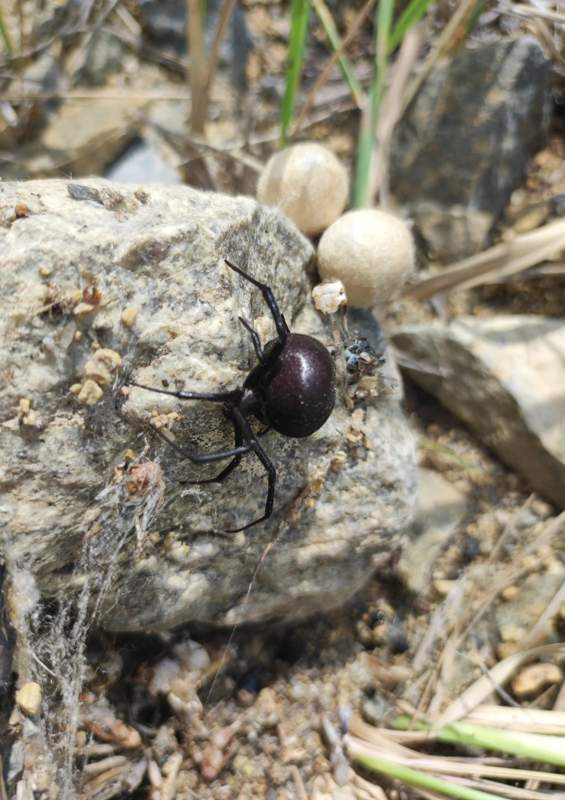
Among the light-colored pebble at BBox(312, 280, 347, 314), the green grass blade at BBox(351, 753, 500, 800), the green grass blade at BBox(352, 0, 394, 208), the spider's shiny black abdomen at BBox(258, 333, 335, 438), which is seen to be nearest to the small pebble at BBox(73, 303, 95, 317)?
the spider's shiny black abdomen at BBox(258, 333, 335, 438)

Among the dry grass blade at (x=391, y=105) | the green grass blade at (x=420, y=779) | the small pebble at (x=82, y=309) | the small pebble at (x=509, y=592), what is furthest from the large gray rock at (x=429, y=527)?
the small pebble at (x=82, y=309)

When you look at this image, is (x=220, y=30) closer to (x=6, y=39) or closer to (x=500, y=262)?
(x=6, y=39)

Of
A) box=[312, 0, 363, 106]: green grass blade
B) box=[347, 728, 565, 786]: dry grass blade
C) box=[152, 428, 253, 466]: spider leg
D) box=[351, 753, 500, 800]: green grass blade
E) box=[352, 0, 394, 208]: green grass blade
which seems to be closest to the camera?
box=[152, 428, 253, 466]: spider leg

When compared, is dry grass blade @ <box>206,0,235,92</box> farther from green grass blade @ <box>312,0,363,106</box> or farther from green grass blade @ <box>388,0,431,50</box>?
green grass blade @ <box>388,0,431,50</box>

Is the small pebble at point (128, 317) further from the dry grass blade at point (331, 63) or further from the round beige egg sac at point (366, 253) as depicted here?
the dry grass blade at point (331, 63)

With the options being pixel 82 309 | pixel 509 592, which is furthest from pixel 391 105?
pixel 509 592
